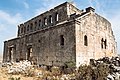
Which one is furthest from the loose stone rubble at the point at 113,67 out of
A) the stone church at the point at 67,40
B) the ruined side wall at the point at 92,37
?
the stone church at the point at 67,40

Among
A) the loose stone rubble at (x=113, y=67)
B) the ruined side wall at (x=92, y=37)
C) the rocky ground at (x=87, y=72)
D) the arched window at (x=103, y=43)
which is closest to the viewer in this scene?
the loose stone rubble at (x=113, y=67)

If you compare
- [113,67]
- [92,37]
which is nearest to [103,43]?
[92,37]

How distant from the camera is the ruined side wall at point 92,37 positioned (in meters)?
17.8

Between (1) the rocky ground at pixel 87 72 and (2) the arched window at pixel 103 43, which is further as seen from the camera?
(2) the arched window at pixel 103 43

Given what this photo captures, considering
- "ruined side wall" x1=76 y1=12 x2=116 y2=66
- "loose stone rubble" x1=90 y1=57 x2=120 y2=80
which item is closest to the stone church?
"ruined side wall" x1=76 y1=12 x2=116 y2=66

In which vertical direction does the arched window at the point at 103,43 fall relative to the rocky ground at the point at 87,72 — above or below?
above

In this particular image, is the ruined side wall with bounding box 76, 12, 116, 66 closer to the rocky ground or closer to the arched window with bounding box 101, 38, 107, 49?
the arched window with bounding box 101, 38, 107, 49

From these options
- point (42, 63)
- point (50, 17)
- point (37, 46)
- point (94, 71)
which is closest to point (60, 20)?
point (50, 17)

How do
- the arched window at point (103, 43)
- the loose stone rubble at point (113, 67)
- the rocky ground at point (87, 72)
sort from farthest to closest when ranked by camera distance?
the arched window at point (103, 43)
the rocky ground at point (87, 72)
the loose stone rubble at point (113, 67)

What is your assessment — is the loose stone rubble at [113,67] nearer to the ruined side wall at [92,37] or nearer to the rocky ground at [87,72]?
the rocky ground at [87,72]

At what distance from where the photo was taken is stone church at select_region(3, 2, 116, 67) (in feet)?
58.4

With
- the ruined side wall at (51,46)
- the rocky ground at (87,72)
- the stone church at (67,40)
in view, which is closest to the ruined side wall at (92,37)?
the stone church at (67,40)

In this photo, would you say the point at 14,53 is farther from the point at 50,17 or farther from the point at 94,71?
the point at 94,71

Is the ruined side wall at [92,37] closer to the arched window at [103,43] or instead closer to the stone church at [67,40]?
the stone church at [67,40]
